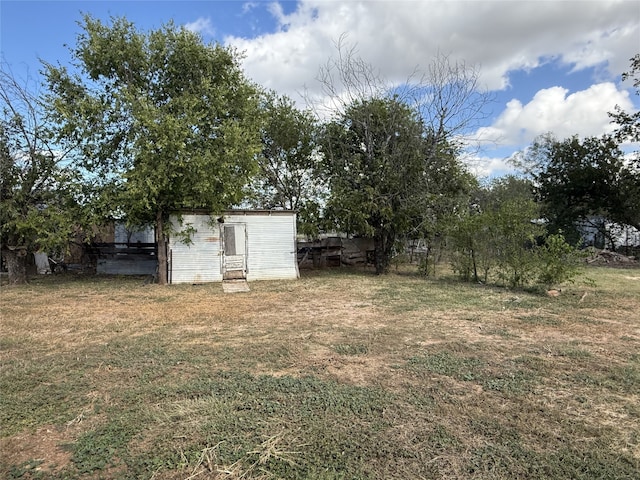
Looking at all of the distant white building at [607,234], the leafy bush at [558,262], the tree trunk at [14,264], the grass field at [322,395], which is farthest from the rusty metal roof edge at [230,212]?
the distant white building at [607,234]

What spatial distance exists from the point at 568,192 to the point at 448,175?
1192cm

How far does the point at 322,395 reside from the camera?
3.46 metres

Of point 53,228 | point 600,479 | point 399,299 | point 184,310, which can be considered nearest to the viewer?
point 600,479

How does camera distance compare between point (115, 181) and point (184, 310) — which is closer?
point (184, 310)

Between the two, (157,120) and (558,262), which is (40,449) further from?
(558,262)

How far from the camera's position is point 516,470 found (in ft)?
7.98

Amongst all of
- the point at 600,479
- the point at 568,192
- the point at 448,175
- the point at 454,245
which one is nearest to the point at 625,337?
the point at 600,479

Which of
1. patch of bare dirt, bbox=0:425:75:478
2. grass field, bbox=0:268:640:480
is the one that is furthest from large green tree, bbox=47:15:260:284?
patch of bare dirt, bbox=0:425:75:478

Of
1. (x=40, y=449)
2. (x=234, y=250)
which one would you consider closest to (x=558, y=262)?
(x=234, y=250)

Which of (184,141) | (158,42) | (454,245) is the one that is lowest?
(454,245)

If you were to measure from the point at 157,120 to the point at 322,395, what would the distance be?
8.52m

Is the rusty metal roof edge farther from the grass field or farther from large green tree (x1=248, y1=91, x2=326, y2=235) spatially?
the grass field

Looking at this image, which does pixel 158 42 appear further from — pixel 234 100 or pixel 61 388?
pixel 61 388

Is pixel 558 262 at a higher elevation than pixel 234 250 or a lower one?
lower
